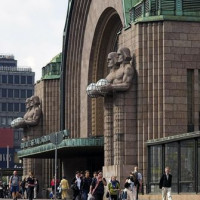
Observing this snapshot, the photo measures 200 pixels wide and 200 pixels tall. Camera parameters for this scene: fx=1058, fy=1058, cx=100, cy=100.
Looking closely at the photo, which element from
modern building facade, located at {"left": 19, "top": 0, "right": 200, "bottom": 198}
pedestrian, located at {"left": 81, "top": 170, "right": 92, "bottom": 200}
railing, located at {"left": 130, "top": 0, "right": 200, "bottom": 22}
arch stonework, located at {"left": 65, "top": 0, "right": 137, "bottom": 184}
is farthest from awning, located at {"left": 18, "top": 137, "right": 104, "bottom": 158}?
pedestrian, located at {"left": 81, "top": 170, "right": 92, "bottom": 200}

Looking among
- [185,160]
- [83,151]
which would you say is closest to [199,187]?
[185,160]

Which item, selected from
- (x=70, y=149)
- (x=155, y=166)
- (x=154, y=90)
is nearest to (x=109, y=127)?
(x=154, y=90)

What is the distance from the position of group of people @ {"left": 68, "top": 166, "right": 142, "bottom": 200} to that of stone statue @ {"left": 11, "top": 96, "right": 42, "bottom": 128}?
93.6 feet

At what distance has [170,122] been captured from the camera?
6631 centimetres

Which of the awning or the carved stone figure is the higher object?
the carved stone figure

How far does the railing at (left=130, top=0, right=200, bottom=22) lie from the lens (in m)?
66.9

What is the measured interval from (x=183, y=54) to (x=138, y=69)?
3074 mm

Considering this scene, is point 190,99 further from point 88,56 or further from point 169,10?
point 88,56

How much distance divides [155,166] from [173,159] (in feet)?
13.5

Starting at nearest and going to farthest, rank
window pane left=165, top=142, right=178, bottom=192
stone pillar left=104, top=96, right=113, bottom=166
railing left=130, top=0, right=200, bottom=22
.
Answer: window pane left=165, top=142, right=178, bottom=192 < railing left=130, top=0, right=200, bottom=22 < stone pillar left=104, top=96, right=113, bottom=166

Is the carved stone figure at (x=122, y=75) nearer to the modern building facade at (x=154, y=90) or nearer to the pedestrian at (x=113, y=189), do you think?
the modern building facade at (x=154, y=90)

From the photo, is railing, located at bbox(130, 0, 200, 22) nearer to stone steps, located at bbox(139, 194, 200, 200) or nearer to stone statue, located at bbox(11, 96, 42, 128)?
stone steps, located at bbox(139, 194, 200, 200)

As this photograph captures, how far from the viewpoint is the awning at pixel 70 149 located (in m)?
75.2

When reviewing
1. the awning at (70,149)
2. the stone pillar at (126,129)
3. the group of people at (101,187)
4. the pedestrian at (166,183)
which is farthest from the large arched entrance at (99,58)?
the pedestrian at (166,183)
